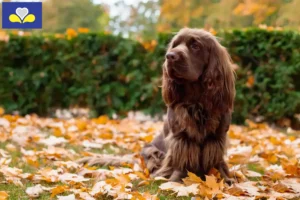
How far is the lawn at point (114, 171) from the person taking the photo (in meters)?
2.94

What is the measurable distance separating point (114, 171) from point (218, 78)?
3.74 feet

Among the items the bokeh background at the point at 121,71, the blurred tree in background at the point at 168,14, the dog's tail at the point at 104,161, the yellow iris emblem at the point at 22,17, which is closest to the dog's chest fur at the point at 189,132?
the dog's tail at the point at 104,161

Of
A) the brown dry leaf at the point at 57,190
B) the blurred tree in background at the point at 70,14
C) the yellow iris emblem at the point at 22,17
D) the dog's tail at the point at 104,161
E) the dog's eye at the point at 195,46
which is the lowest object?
the dog's tail at the point at 104,161

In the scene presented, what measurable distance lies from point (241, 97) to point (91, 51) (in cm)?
300

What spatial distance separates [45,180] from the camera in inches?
131

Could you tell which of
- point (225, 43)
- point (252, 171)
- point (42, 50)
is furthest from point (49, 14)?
point (252, 171)

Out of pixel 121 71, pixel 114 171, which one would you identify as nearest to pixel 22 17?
pixel 114 171

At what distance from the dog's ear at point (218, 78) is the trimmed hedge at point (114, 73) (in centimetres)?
449

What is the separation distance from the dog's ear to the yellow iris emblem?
1.85 m

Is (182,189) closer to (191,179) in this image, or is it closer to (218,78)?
(191,179)

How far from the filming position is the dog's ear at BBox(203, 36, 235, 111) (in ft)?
11.2

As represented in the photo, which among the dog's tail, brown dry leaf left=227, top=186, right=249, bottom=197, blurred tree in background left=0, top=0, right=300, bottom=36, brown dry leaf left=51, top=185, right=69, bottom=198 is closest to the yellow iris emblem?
the dog's tail

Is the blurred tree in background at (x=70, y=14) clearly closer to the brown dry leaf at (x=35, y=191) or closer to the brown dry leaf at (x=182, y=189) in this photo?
the brown dry leaf at (x=35, y=191)

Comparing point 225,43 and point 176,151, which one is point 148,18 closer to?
point 225,43
